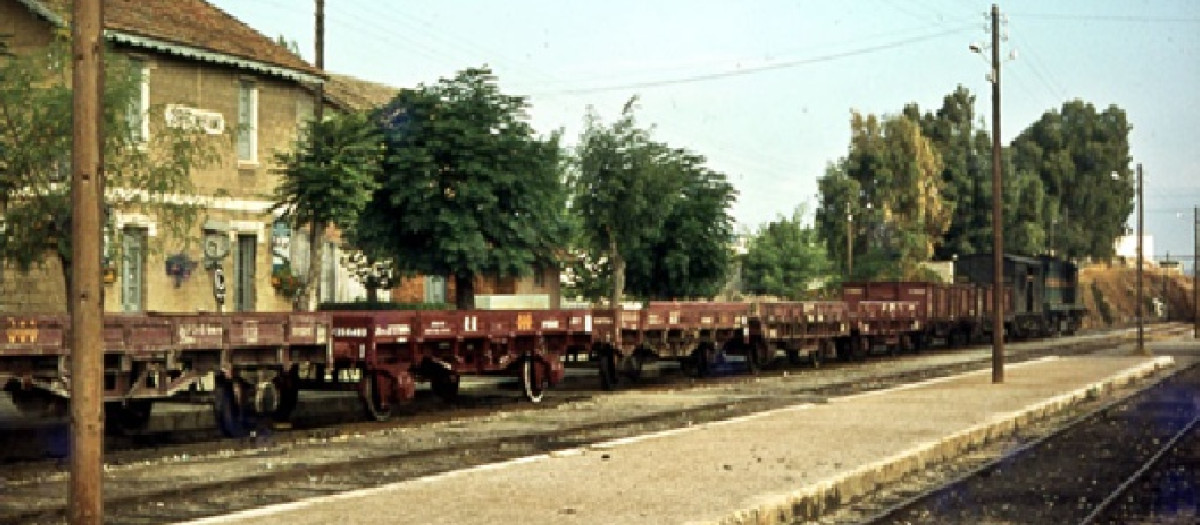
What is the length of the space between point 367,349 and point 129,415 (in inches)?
139

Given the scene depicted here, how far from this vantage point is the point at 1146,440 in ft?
67.9

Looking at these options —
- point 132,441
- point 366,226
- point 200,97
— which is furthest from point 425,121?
point 132,441

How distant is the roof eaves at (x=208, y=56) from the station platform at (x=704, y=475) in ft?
50.0

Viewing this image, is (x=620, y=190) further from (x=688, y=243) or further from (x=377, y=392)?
(x=377, y=392)

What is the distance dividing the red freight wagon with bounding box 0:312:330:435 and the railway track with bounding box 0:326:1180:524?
0.80 m

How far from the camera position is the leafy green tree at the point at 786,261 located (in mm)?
77500

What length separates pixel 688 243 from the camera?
49.1 m

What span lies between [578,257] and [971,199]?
4187cm

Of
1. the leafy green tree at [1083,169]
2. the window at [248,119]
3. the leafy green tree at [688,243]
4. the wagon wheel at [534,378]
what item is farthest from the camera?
the leafy green tree at [1083,169]

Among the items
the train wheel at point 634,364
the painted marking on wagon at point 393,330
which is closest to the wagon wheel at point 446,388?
the painted marking on wagon at point 393,330

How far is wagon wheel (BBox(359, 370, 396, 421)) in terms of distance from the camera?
22312 mm

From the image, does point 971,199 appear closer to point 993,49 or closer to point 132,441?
point 993,49

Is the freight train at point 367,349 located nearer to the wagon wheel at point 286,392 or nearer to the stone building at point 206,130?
the wagon wheel at point 286,392

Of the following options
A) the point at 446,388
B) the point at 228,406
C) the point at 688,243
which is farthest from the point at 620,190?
the point at 228,406
